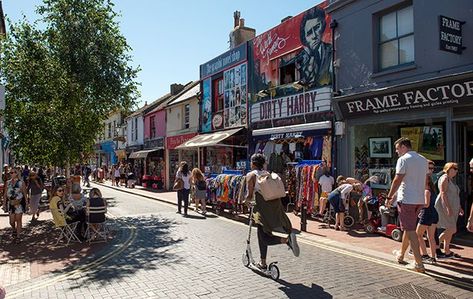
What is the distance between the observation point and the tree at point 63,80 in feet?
39.0

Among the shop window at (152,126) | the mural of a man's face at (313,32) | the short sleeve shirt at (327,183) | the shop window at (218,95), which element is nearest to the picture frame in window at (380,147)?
the short sleeve shirt at (327,183)

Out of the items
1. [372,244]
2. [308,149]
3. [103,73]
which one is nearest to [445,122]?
[372,244]

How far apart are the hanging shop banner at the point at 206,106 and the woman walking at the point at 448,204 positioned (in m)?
15.0

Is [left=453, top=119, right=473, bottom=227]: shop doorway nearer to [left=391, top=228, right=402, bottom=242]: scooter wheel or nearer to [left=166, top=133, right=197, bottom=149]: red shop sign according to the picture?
[left=391, top=228, right=402, bottom=242]: scooter wheel

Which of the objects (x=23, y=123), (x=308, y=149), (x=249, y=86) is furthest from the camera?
(x=249, y=86)

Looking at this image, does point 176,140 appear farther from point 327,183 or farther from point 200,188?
point 327,183

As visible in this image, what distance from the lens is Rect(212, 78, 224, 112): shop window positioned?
67.2ft

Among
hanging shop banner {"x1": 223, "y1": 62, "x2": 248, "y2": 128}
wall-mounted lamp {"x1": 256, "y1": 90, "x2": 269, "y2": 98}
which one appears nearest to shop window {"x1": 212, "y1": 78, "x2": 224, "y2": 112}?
hanging shop banner {"x1": 223, "y1": 62, "x2": 248, "y2": 128}

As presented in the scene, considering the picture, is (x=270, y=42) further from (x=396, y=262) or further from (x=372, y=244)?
(x=396, y=262)

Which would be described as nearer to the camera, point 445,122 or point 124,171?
point 445,122

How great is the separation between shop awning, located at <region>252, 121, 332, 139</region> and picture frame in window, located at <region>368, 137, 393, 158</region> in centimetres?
155

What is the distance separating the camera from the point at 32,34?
12898 mm

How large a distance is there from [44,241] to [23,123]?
12.6 ft

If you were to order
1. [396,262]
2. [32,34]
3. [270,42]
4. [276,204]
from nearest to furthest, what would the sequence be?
[276,204] < [396,262] < [32,34] < [270,42]
